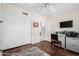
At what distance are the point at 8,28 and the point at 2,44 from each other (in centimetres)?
61

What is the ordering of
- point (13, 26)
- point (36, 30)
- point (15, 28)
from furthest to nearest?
1. point (36, 30)
2. point (15, 28)
3. point (13, 26)

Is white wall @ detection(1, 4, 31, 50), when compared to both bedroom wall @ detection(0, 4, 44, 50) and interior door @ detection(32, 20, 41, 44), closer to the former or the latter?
bedroom wall @ detection(0, 4, 44, 50)

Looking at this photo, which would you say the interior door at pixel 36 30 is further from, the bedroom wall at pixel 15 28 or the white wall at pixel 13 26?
the white wall at pixel 13 26

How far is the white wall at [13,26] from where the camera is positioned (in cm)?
215

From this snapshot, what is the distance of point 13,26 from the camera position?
2582 millimetres

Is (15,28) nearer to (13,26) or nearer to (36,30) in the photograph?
(13,26)

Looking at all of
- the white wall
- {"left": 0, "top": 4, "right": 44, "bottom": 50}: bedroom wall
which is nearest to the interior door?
{"left": 0, "top": 4, "right": 44, "bottom": 50}: bedroom wall

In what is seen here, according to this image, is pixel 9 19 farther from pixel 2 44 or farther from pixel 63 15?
pixel 63 15

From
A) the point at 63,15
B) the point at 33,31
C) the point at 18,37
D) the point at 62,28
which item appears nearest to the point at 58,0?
the point at 63,15

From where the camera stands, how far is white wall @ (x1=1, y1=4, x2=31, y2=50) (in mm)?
2149

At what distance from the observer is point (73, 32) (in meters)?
1.86

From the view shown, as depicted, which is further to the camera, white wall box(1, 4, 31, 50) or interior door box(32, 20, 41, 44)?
interior door box(32, 20, 41, 44)

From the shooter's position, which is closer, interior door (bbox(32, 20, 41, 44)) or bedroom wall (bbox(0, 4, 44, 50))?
bedroom wall (bbox(0, 4, 44, 50))

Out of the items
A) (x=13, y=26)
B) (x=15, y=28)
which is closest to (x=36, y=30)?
(x=15, y=28)
